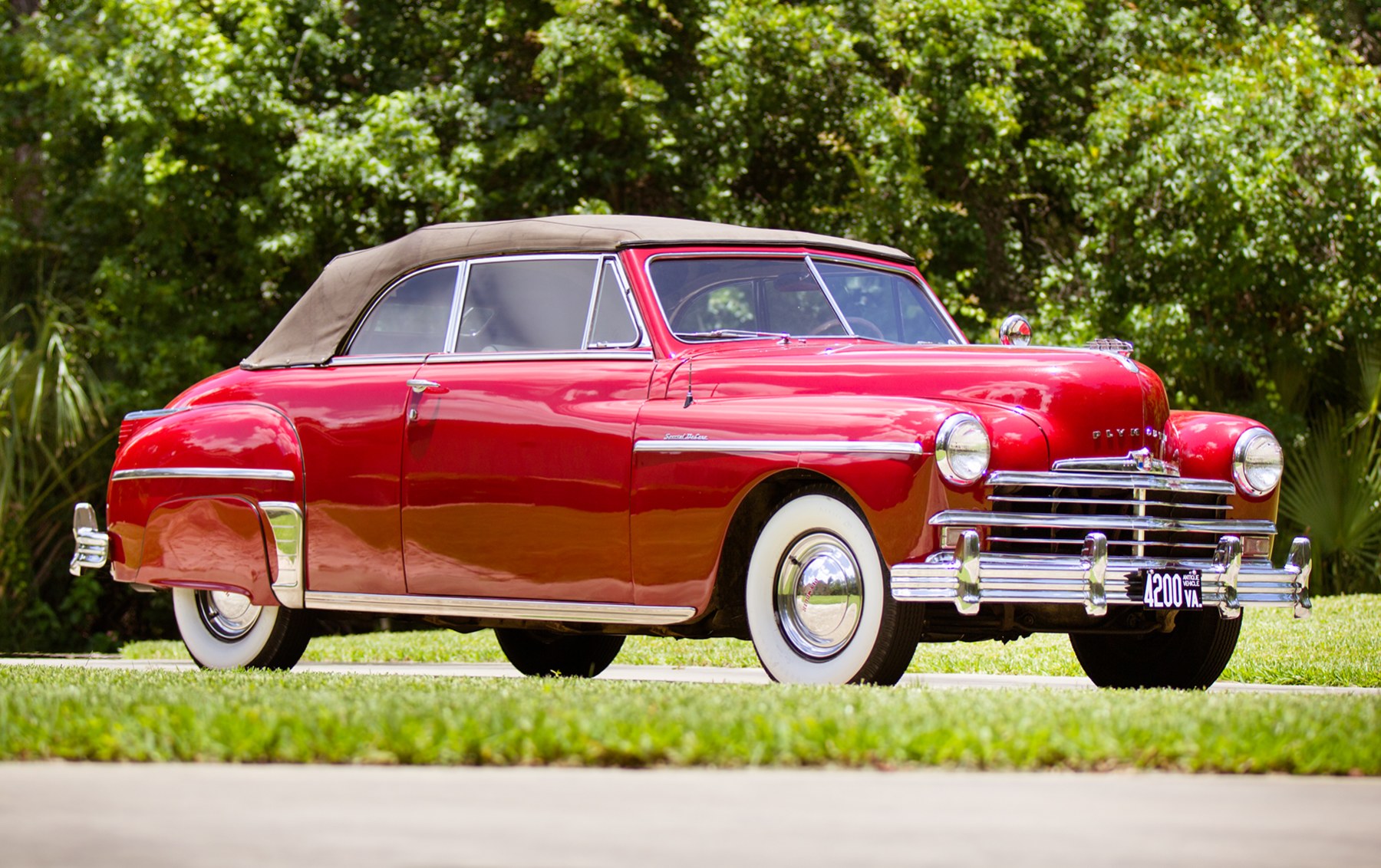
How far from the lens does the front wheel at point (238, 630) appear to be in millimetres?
8766

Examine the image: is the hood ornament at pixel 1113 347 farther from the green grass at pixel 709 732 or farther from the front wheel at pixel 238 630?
the front wheel at pixel 238 630

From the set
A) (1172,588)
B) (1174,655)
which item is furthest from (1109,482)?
(1174,655)

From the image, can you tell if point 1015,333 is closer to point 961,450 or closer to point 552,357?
point 961,450

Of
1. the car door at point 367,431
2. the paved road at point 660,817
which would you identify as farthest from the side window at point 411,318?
the paved road at point 660,817

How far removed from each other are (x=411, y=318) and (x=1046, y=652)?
14.5 feet

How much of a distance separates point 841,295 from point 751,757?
358cm

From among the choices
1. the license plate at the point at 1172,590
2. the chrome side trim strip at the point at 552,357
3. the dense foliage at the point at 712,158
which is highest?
the dense foliage at the point at 712,158

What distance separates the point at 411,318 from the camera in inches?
334

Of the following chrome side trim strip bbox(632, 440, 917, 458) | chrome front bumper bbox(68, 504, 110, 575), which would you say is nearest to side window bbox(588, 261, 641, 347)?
chrome side trim strip bbox(632, 440, 917, 458)

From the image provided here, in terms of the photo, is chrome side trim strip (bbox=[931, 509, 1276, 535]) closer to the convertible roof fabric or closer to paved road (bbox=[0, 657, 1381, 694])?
paved road (bbox=[0, 657, 1381, 694])

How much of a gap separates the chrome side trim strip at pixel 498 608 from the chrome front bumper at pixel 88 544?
145cm

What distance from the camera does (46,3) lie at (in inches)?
784

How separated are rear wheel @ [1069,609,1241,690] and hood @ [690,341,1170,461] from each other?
2.82 ft

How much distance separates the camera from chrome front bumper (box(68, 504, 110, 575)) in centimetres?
917
